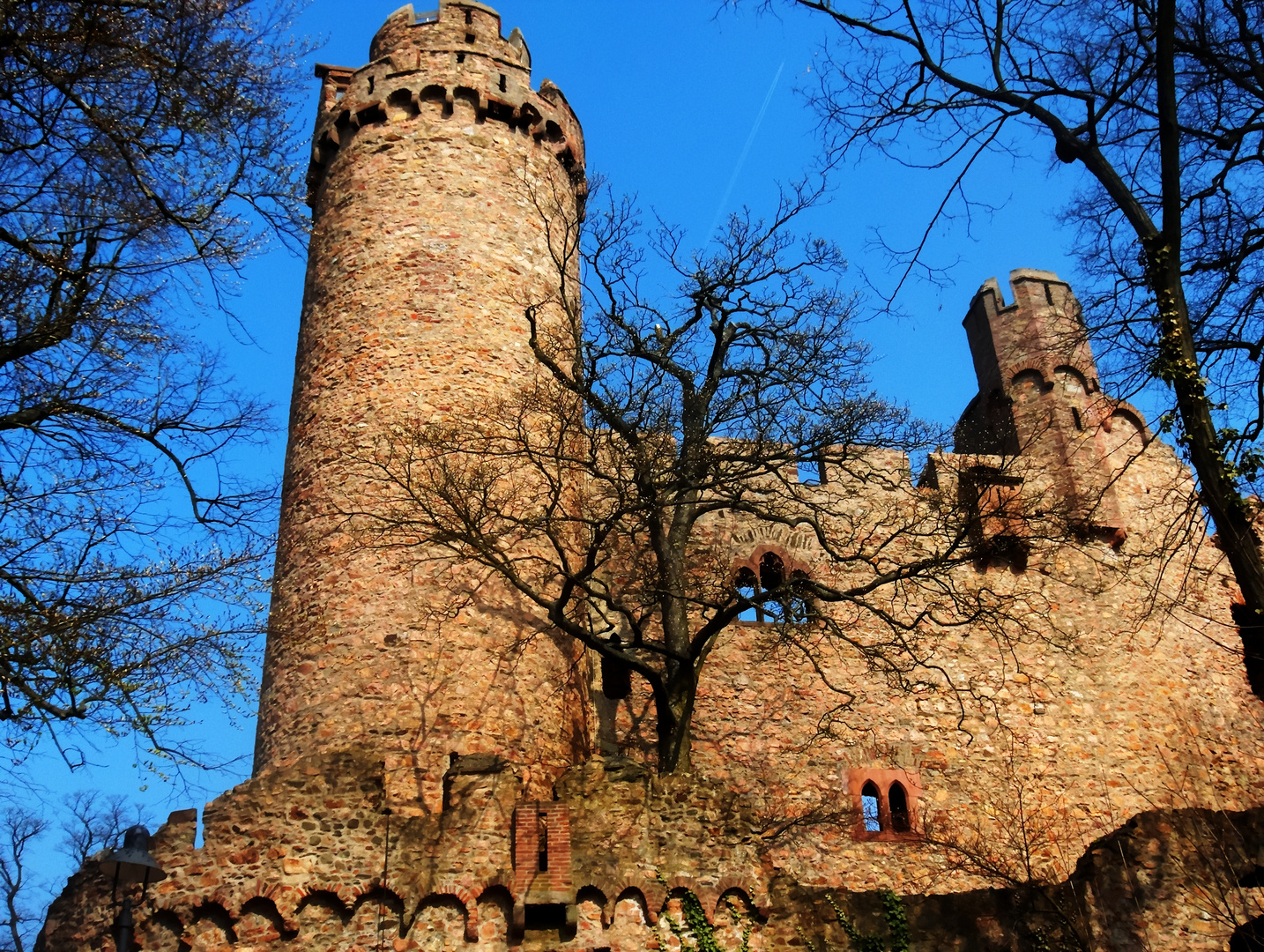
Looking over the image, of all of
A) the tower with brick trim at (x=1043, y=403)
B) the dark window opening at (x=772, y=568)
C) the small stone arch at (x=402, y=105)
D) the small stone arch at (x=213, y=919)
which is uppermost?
the small stone arch at (x=402, y=105)

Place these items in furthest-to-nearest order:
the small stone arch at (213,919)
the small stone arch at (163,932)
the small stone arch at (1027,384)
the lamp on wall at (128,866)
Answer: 1. the small stone arch at (1027,384)
2. the small stone arch at (213,919)
3. the small stone arch at (163,932)
4. the lamp on wall at (128,866)

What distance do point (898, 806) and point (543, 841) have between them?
601cm

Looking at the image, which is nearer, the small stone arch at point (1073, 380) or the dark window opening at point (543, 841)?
the dark window opening at point (543, 841)

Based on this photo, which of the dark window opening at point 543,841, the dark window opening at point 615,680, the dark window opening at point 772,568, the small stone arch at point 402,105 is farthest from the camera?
the dark window opening at point 772,568

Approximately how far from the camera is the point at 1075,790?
15664 mm

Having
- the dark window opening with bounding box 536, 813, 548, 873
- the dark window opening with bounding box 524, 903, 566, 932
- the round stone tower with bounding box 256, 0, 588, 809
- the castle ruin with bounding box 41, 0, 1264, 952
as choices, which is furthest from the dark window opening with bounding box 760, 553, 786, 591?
the dark window opening with bounding box 524, 903, 566, 932

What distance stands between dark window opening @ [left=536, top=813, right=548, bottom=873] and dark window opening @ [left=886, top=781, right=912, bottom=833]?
577 centimetres

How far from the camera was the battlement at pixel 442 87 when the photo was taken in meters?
15.6

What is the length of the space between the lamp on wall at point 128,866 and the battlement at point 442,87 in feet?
28.3

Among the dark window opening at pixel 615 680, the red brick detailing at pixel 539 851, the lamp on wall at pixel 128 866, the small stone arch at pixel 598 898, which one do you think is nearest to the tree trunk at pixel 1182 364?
the small stone arch at pixel 598 898

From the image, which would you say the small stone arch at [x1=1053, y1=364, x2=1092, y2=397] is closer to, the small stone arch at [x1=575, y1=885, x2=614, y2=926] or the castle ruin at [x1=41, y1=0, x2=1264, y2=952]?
the castle ruin at [x1=41, y1=0, x2=1264, y2=952]

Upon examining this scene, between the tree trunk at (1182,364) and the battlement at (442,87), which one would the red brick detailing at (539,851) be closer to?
the tree trunk at (1182,364)

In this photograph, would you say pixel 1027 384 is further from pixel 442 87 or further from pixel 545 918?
pixel 545 918

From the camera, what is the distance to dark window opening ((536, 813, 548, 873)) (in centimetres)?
1048
